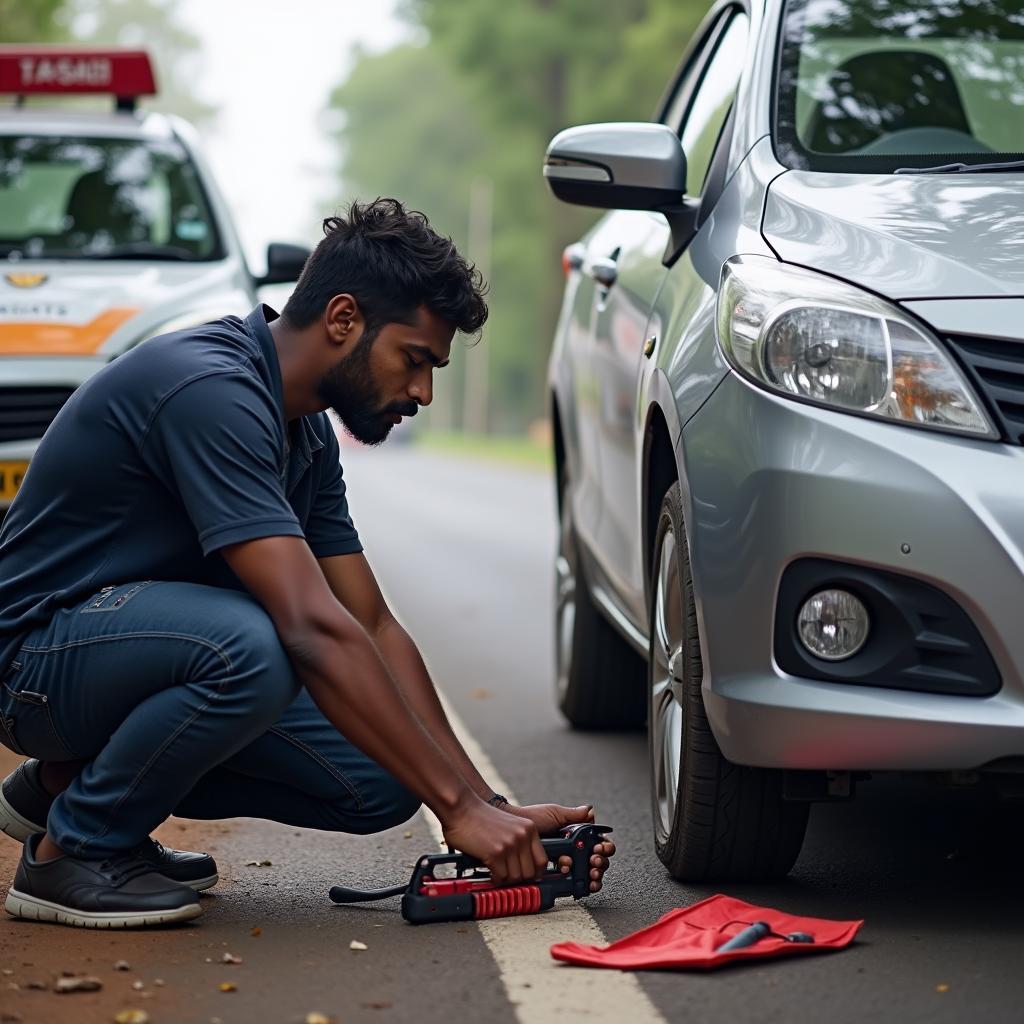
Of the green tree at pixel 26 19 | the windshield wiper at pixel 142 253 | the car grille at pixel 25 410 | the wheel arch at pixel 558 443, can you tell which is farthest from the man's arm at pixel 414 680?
the green tree at pixel 26 19

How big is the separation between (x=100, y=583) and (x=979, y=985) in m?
1.77

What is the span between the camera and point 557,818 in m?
3.97

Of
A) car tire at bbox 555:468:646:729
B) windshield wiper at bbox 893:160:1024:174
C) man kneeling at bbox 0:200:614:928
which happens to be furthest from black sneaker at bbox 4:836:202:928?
car tire at bbox 555:468:646:729

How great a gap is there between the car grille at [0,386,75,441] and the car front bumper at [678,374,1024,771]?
4.19m

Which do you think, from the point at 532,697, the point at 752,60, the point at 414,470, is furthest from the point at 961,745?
the point at 414,470

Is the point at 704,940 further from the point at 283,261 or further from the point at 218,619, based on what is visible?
Answer: the point at 283,261

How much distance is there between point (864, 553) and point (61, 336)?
14.7 feet

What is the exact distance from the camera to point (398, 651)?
4234mm

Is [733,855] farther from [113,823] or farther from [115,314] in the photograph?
[115,314]

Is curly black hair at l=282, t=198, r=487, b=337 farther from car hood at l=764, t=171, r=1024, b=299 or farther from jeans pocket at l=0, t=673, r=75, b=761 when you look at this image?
jeans pocket at l=0, t=673, r=75, b=761

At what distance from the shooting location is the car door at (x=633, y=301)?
16.0 ft

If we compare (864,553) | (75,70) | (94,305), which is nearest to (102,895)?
(864,553)

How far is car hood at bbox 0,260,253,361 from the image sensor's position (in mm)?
7391

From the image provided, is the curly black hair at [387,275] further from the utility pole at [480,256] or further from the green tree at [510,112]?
the utility pole at [480,256]
